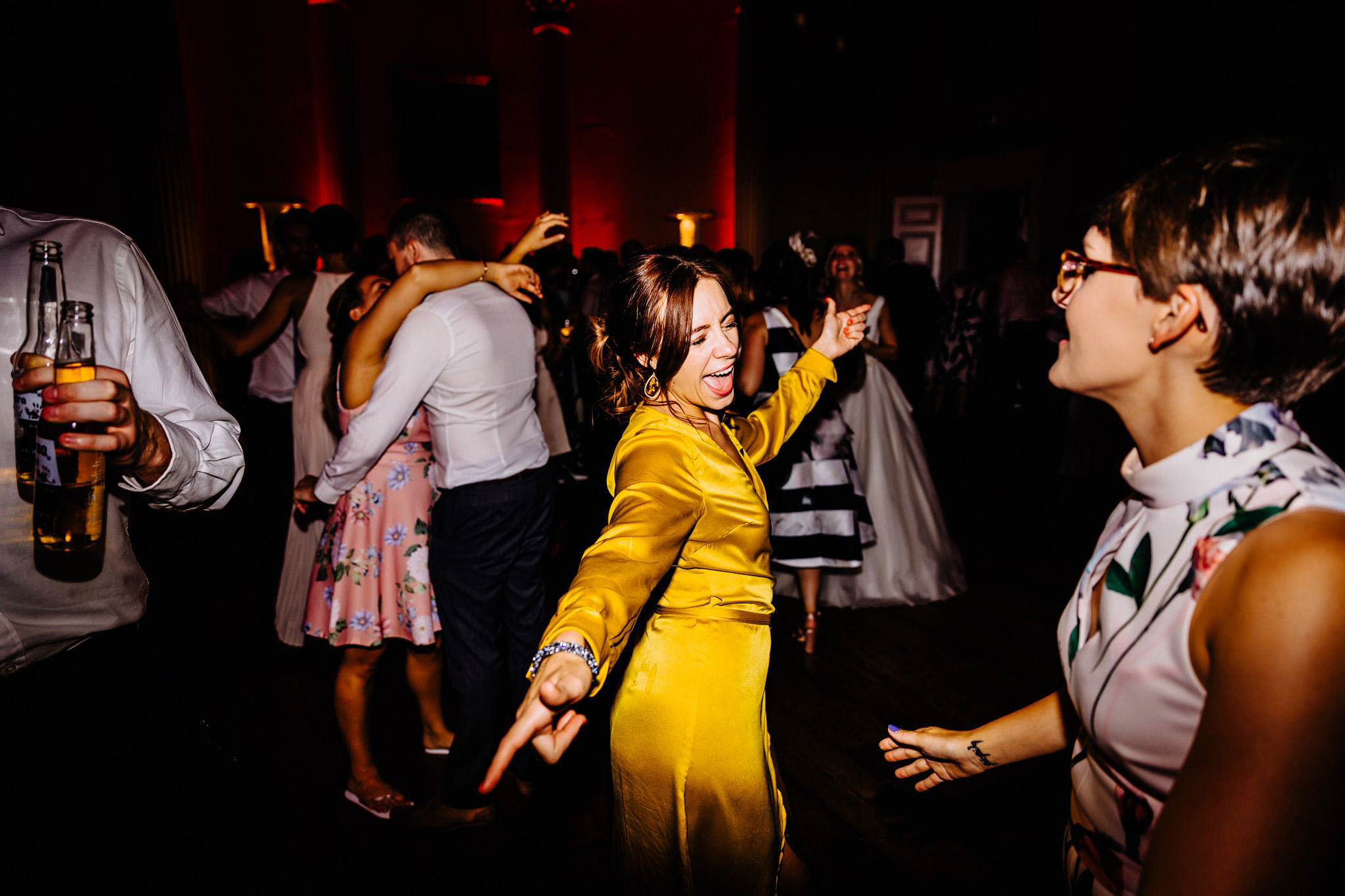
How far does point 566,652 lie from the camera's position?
2.75ft

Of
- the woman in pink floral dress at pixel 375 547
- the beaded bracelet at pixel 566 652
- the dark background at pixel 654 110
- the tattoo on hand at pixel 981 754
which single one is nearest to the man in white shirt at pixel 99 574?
the beaded bracelet at pixel 566 652

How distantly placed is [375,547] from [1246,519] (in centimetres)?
205

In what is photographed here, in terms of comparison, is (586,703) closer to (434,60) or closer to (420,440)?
(420,440)

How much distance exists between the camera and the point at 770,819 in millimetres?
1354

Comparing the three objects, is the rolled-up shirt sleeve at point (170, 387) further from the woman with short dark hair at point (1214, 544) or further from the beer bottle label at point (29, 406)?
the woman with short dark hair at point (1214, 544)

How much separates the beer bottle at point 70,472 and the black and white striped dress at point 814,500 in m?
2.49

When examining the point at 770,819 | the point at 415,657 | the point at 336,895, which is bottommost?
the point at 336,895

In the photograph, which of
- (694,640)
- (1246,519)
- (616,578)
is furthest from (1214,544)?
(694,640)

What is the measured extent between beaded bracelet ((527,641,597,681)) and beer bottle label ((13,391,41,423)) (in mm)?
722

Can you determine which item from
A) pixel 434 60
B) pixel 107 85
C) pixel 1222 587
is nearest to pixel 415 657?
pixel 1222 587

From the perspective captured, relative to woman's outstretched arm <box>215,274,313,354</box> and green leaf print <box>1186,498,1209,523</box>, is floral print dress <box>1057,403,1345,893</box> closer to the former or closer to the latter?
green leaf print <box>1186,498,1209,523</box>

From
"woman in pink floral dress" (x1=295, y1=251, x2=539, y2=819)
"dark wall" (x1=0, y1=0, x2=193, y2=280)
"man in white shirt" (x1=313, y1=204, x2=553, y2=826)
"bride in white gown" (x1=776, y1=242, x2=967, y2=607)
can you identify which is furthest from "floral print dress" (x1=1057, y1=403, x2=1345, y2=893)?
"dark wall" (x1=0, y1=0, x2=193, y2=280)

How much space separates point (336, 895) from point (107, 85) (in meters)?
5.34

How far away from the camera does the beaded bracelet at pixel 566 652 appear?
84 centimetres
